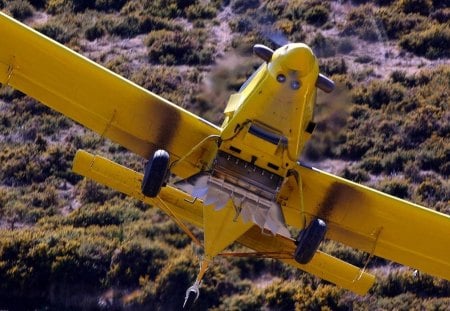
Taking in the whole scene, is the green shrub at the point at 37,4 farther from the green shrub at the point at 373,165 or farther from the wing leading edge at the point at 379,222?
the wing leading edge at the point at 379,222

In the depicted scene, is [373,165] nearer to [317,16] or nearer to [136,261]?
[136,261]

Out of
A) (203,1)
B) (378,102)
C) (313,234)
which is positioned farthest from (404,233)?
(203,1)

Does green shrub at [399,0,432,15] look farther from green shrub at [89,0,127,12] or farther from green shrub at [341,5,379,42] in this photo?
green shrub at [89,0,127,12]

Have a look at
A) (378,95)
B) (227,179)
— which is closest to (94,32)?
(378,95)

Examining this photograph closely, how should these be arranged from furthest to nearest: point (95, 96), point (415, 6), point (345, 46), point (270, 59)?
point (415, 6) → point (345, 46) → point (95, 96) → point (270, 59)

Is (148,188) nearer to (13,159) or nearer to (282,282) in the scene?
(282,282)

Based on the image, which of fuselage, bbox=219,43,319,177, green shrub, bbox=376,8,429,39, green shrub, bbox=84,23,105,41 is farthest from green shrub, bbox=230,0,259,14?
fuselage, bbox=219,43,319,177

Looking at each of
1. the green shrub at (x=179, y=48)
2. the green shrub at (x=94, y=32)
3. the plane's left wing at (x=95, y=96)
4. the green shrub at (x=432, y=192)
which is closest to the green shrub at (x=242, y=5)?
the green shrub at (x=179, y=48)
